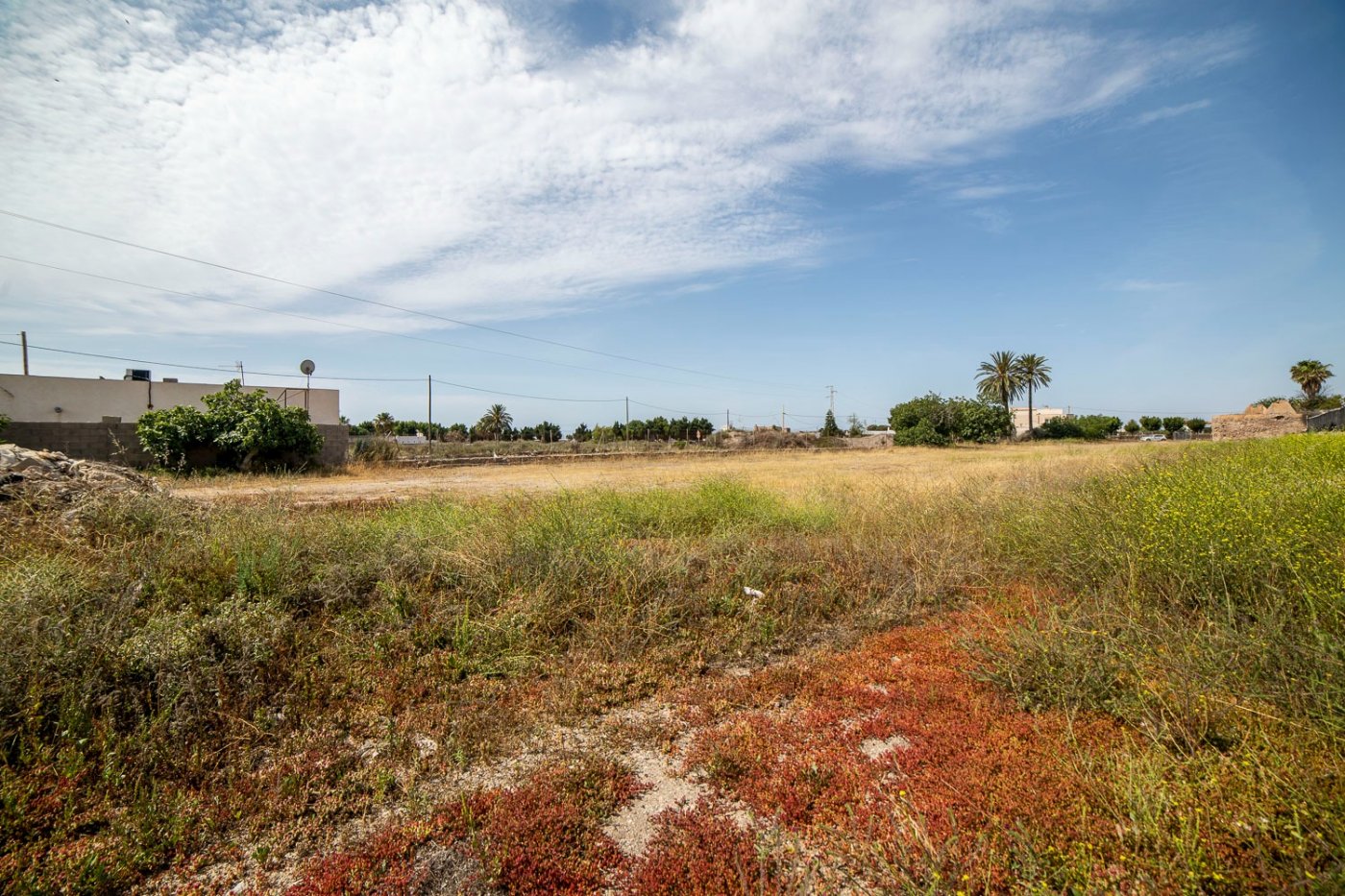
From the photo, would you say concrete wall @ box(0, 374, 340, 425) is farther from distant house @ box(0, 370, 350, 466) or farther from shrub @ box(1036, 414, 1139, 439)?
shrub @ box(1036, 414, 1139, 439)

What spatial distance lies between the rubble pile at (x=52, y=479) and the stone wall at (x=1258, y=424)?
137 feet

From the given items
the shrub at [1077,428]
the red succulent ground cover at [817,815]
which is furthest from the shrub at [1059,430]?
the red succulent ground cover at [817,815]

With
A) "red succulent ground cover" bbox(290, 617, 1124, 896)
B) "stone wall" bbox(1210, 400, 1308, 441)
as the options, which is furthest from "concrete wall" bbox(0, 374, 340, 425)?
"stone wall" bbox(1210, 400, 1308, 441)

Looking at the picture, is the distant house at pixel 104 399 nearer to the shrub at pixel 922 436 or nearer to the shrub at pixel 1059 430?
the shrub at pixel 922 436

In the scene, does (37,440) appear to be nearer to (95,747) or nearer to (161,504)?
(161,504)

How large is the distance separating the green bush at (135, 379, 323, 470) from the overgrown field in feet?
52.5

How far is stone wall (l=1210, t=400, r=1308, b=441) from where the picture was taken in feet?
106

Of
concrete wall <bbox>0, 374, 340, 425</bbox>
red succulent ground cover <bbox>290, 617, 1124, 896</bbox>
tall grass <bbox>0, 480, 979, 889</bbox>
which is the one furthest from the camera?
concrete wall <bbox>0, 374, 340, 425</bbox>

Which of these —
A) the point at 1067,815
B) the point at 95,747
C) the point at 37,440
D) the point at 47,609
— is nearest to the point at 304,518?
the point at 47,609

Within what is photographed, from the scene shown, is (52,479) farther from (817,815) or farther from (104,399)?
(104,399)

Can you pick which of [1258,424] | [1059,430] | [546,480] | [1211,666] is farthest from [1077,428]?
[1211,666]

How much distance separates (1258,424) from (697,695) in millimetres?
43943

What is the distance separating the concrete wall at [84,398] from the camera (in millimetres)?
27609

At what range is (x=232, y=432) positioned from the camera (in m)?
20.1
